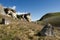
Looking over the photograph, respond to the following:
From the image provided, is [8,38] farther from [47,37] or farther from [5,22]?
[5,22]

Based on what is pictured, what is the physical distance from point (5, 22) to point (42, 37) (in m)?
7.21

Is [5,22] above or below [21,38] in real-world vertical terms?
above

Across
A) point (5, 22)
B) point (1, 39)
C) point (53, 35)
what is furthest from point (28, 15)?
point (1, 39)

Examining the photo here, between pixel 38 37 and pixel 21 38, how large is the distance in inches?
106

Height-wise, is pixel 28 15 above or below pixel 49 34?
above

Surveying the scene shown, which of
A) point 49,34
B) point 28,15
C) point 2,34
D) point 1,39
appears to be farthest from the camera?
point 28,15

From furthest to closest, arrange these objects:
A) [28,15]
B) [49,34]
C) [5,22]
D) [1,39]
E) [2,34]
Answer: [28,15], [5,22], [49,34], [2,34], [1,39]

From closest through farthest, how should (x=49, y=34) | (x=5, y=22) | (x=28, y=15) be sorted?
(x=49, y=34) → (x=5, y=22) → (x=28, y=15)

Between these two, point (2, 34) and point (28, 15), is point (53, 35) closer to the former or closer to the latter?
point (2, 34)

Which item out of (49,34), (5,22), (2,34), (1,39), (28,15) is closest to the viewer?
(1,39)

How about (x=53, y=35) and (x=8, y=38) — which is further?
(x=53, y=35)

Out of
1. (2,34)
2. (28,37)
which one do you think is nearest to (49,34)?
(28,37)

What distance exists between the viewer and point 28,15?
186ft

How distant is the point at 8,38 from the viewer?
18906 mm
